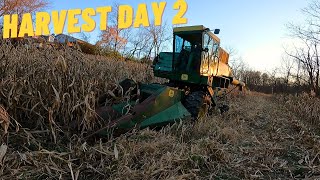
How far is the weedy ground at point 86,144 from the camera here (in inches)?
106

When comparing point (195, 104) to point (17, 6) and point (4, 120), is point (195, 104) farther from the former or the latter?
point (17, 6)

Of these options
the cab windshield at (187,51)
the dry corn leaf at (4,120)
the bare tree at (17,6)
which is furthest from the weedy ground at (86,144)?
the bare tree at (17,6)

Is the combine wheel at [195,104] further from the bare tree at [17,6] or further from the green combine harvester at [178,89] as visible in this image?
the bare tree at [17,6]

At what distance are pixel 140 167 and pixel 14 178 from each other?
40.2 inches

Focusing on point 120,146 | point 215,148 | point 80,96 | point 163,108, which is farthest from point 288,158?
point 80,96

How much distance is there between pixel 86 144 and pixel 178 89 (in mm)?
2003

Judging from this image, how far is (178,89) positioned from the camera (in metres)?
4.78

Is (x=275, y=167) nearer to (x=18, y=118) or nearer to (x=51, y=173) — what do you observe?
(x=51, y=173)

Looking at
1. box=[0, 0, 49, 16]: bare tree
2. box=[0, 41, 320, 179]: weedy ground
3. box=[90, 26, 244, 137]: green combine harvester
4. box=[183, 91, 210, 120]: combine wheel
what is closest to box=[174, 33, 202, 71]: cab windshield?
box=[90, 26, 244, 137]: green combine harvester

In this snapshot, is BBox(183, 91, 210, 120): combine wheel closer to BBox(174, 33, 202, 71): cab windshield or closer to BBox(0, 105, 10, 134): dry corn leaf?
BBox(174, 33, 202, 71): cab windshield

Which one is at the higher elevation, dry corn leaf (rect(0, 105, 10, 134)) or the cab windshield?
the cab windshield

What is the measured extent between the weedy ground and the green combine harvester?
199 millimetres

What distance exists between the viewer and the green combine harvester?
3939 mm

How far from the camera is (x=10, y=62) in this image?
3.75 metres
